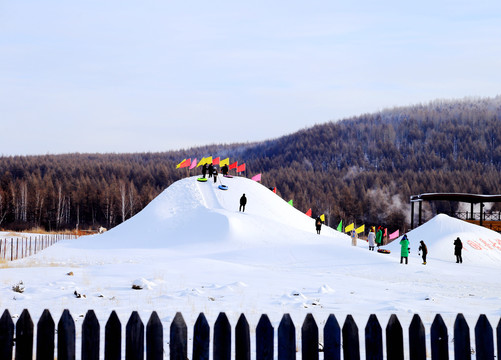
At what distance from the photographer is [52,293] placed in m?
12.1

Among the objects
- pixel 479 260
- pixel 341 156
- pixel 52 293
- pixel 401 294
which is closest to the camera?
pixel 52 293

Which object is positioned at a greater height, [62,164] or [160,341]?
[62,164]

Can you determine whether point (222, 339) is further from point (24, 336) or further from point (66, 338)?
point (24, 336)

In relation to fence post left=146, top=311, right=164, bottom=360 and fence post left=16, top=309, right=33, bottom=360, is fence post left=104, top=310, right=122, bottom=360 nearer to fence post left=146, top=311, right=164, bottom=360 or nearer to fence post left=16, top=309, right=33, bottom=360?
fence post left=146, top=311, right=164, bottom=360

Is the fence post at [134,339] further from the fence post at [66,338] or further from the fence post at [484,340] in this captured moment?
the fence post at [484,340]

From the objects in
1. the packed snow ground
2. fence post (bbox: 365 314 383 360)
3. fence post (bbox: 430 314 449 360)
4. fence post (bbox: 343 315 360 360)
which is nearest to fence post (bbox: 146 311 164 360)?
fence post (bbox: 343 315 360 360)

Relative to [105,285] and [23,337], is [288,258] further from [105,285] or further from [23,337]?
[23,337]

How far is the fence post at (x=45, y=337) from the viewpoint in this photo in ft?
16.0

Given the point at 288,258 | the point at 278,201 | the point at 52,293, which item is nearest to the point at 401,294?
the point at 52,293

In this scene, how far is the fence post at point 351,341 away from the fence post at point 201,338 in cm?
124

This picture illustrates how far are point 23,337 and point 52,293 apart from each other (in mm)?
7554

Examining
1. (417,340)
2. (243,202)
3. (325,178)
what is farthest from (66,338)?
(325,178)

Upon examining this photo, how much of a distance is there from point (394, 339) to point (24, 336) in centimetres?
338

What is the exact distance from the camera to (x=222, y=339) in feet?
16.0
